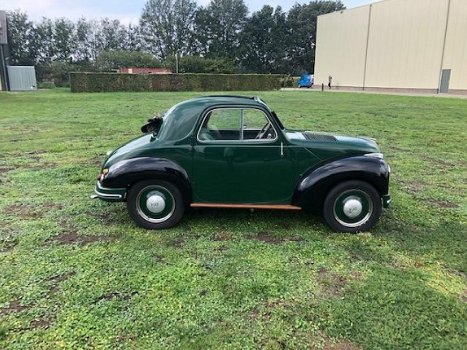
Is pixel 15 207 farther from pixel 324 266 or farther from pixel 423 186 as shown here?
pixel 423 186

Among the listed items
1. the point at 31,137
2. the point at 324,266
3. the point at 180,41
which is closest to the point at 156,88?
the point at 31,137

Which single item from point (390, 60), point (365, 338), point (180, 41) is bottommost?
point (365, 338)

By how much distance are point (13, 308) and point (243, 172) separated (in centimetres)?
252

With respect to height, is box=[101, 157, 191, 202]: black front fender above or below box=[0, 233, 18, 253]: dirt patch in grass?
above

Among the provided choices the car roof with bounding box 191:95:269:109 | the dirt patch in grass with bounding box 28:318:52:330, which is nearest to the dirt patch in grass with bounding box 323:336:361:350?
the dirt patch in grass with bounding box 28:318:52:330

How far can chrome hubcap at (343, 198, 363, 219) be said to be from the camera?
4.49 m

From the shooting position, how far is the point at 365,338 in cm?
275

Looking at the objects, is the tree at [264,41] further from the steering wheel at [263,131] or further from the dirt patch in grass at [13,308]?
the dirt patch in grass at [13,308]

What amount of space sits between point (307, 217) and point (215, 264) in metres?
1.68

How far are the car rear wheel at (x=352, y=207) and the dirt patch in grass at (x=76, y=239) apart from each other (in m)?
2.46

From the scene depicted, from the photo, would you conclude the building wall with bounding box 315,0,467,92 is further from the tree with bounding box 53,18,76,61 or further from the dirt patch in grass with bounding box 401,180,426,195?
the tree with bounding box 53,18,76,61

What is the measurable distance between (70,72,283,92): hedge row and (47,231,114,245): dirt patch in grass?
30514mm

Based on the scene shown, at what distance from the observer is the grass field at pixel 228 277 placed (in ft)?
9.16

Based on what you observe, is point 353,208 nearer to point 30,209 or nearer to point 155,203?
point 155,203
